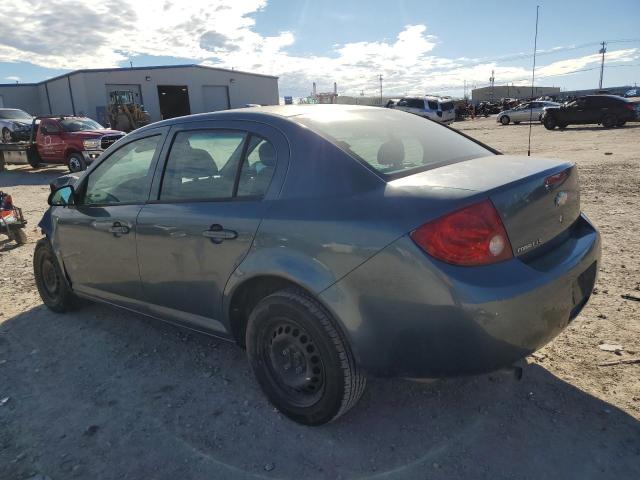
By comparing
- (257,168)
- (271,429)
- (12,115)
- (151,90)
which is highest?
(151,90)

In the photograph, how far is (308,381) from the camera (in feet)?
8.49

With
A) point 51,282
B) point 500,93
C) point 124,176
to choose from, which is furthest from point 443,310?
point 500,93

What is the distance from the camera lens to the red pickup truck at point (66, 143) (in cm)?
1509

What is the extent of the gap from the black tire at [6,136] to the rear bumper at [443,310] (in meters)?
22.3

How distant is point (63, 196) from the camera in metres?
3.85

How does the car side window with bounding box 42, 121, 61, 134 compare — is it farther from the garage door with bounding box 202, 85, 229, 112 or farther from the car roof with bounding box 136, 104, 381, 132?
the garage door with bounding box 202, 85, 229, 112

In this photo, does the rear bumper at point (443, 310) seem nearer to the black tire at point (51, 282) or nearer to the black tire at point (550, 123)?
the black tire at point (51, 282)

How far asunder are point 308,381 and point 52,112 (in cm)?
4738

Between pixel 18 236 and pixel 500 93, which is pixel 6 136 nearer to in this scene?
pixel 18 236

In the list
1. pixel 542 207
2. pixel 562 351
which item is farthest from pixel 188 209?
pixel 562 351

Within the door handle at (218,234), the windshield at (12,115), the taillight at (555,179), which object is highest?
the windshield at (12,115)

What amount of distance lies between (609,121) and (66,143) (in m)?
23.5

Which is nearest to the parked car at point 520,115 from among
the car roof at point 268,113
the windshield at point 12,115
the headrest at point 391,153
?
the windshield at point 12,115

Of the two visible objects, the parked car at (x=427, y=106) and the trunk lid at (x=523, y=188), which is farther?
the parked car at (x=427, y=106)
